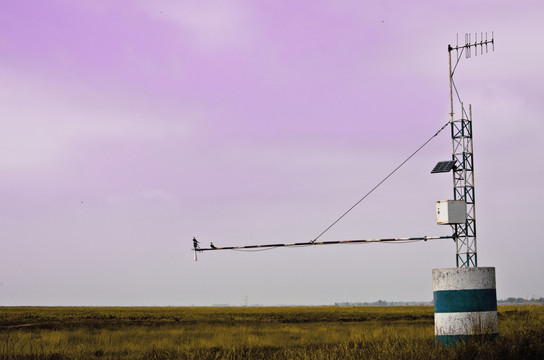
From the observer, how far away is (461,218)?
38.3 feet

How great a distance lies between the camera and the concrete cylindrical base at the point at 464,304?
34.9 ft

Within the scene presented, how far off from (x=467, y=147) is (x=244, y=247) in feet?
19.0

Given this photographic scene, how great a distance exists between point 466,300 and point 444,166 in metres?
2.77

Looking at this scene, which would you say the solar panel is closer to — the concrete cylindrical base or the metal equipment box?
the metal equipment box

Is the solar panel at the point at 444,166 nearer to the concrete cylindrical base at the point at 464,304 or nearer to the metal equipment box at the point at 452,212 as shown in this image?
the metal equipment box at the point at 452,212

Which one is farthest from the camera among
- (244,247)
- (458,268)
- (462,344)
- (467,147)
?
(244,247)

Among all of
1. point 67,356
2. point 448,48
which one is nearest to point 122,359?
point 67,356

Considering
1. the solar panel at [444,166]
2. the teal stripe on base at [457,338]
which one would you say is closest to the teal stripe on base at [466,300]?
the teal stripe on base at [457,338]

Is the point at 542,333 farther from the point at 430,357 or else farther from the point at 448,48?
the point at 448,48

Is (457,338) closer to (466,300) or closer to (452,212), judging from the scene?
(466,300)

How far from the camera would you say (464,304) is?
10672 mm

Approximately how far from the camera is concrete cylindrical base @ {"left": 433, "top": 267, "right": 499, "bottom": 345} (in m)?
10.6

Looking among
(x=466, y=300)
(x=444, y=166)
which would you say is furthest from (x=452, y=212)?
(x=466, y=300)

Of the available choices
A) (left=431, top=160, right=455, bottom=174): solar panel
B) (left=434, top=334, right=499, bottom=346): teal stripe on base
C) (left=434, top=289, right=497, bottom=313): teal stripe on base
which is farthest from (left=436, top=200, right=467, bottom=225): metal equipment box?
(left=434, top=334, right=499, bottom=346): teal stripe on base
